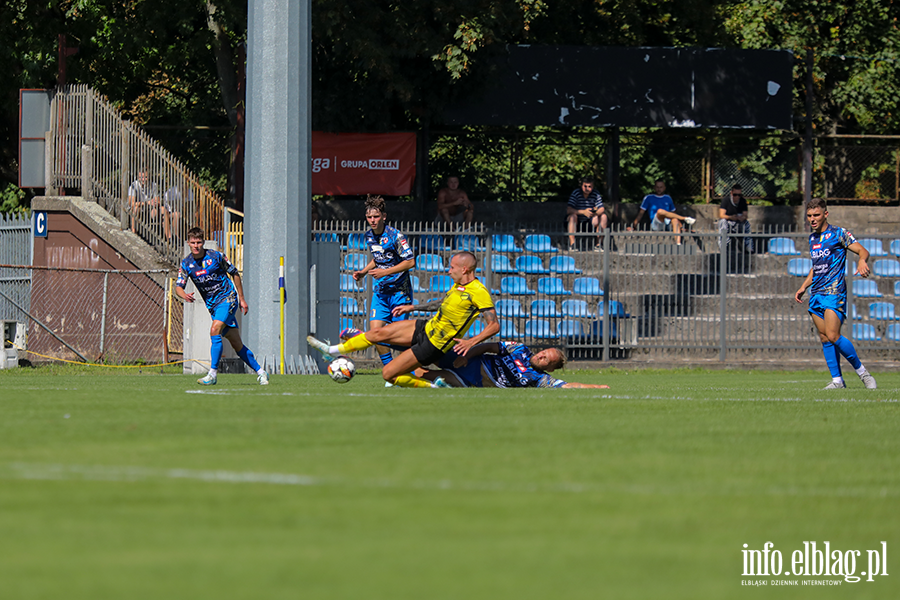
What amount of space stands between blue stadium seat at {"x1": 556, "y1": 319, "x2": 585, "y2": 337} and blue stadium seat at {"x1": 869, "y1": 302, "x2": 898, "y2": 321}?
5726 mm

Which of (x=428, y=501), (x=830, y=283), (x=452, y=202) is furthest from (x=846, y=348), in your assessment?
(x=452, y=202)

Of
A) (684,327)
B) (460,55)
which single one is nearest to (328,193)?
(460,55)

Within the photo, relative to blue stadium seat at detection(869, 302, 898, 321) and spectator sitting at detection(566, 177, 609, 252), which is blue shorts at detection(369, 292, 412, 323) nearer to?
spectator sitting at detection(566, 177, 609, 252)

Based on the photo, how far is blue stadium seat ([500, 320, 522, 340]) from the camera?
24.0 metres

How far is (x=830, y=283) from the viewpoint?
14.7 meters

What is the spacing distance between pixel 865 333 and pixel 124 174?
14941 mm

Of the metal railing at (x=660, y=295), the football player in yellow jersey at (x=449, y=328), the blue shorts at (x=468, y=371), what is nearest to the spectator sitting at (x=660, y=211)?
the metal railing at (x=660, y=295)

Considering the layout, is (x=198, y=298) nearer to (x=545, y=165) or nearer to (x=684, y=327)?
(x=684, y=327)

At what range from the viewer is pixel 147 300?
23.4 m

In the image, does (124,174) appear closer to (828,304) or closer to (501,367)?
(501,367)

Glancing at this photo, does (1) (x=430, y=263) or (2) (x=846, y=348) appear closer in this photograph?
(2) (x=846, y=348)

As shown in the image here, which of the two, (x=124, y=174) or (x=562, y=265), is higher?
(x=124, y=174)

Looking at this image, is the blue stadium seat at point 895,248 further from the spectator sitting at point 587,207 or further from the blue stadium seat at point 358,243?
the blue stadium seat at point 358,243

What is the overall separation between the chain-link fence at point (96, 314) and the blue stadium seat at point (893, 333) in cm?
1362
